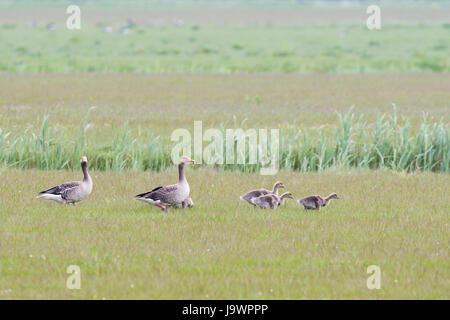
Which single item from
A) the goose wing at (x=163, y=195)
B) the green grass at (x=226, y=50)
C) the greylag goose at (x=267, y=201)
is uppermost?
the green grass at (x=226, y=50)

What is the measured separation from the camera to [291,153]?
20.5 metres

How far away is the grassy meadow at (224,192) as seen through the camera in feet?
34.3

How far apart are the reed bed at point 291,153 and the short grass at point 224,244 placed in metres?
2.58

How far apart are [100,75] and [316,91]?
558 inches

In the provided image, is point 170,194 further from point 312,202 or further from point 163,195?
point 312,202

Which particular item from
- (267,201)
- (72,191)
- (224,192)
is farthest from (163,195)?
(224,192)

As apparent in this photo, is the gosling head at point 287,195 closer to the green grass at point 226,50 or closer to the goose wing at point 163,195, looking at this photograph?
the goose wing at point 163,195

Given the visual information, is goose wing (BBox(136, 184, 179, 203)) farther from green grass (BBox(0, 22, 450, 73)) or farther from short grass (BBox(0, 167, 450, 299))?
green grass (BBox(0, 22, 450, 73))

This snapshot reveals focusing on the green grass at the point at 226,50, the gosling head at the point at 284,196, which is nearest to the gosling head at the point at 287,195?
the gosling head at the point at 284,196

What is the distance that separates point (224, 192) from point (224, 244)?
4.36 metres

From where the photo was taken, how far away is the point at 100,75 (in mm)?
47250

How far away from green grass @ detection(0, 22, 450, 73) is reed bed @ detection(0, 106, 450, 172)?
30.8 metres
